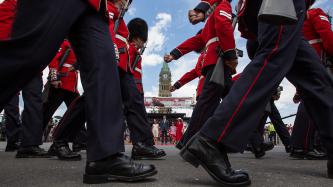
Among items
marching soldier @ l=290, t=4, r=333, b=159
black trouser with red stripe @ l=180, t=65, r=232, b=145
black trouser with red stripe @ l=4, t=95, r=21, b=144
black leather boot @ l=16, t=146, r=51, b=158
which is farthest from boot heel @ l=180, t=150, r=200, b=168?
black trouser with red stripe @ l=4, t=95, r=21, b=144

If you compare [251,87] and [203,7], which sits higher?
[203,7]

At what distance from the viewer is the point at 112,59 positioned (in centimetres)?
192

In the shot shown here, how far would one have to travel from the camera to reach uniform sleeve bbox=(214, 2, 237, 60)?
3.41m

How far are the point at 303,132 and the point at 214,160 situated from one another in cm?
241

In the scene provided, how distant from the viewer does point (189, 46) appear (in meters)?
4.60

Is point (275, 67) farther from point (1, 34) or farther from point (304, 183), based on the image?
point (1, 34)

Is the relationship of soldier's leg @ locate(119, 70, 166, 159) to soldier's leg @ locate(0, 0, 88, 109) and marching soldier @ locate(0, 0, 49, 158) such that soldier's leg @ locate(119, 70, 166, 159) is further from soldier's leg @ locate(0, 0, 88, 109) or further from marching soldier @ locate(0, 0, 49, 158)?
soldier's leg @ locate(0, 0, 88, 109)

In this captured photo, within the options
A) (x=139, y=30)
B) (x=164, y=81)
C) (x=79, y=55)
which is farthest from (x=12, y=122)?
(x=164, y=81)

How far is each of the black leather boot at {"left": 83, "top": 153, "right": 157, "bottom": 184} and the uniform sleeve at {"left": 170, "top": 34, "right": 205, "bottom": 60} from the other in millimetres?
2788

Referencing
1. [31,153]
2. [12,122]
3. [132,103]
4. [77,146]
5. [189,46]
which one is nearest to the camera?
[132,103]

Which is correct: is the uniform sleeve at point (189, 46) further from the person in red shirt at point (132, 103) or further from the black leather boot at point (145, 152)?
the black leather boot at point (145, 152)

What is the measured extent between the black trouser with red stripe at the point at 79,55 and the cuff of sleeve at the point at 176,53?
256cm

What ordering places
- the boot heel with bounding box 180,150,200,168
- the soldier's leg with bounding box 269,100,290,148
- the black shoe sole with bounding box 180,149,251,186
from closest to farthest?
the black shoe sole with bounding box 180,149,251,186
the boot heel with bounding box 180,150,200,168
the soldier's leg with bounding box 269,100,290,148

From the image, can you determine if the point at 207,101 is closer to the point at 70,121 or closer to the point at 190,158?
the point at 70,121
